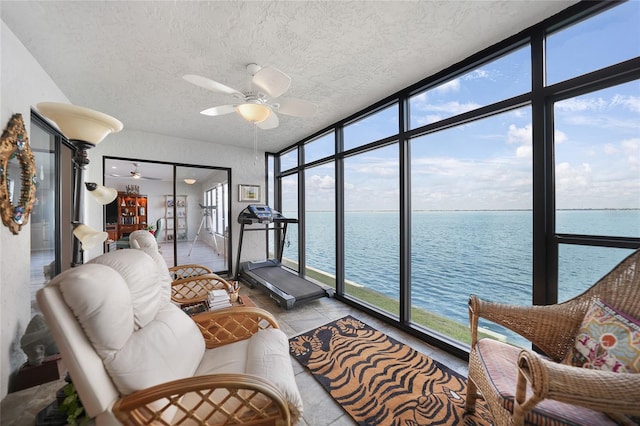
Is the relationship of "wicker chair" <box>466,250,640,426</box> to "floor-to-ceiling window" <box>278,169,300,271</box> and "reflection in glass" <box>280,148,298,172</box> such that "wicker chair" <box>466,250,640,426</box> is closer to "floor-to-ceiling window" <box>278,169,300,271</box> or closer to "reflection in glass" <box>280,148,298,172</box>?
"floor-to-ceiling window" <box>278,169,300,271</box>

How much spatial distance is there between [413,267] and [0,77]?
3.83m

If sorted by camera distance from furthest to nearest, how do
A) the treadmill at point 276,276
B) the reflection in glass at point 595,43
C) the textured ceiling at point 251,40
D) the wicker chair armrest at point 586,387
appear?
the treadmill at point 276,276 < the textured ceiling at point 251,40 < the reflection in glass at point 595,43 < the wicker chair armrest at point 586,387

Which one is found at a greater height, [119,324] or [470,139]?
[470,139]

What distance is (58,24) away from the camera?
168 centimetres

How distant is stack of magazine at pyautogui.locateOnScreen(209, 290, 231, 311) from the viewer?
2209mm

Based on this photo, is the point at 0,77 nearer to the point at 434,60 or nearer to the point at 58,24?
the point at 58,24

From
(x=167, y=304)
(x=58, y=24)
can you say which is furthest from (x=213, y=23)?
(x=167, y=304)

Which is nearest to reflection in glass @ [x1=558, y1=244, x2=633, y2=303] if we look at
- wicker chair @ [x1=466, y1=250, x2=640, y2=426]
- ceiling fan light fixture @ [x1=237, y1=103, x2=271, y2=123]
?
wicker chair @ [x1=466, y1=250, x2=640, y2=426]

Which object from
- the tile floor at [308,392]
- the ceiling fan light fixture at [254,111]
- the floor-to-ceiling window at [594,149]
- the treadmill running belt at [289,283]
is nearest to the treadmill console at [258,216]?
the treadmill running belt at [289,283]

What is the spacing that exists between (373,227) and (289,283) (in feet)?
5.70

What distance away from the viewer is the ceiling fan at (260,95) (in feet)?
5.40

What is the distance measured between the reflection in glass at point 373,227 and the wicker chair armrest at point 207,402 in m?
2.05

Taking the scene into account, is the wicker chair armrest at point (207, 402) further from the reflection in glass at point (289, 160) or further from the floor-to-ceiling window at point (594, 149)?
the reflection in glass at point (289, 160)

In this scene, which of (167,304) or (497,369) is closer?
(497,369)
